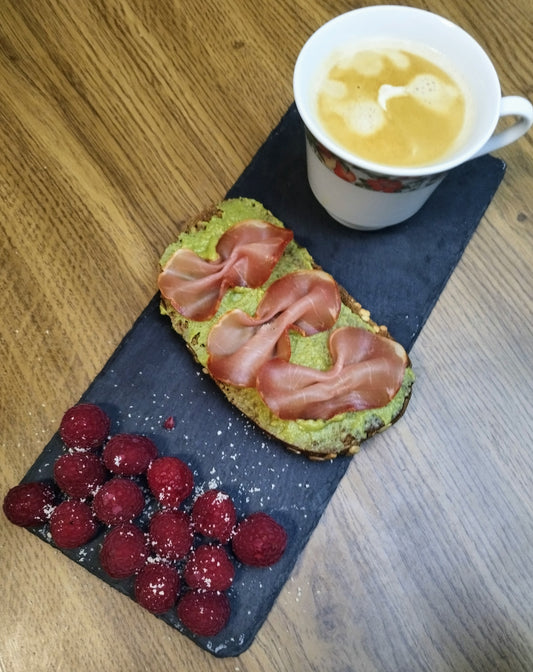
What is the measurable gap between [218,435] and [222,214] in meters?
0.48

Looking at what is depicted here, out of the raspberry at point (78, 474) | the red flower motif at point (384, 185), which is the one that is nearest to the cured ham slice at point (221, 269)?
the red flower motif at point (384, 185)

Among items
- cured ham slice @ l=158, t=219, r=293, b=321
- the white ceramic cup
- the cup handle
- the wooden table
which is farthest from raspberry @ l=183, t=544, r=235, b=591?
the cup handle

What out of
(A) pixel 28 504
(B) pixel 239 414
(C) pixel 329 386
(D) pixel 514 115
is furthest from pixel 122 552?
(D) pixel 514 115

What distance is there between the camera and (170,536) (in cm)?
120

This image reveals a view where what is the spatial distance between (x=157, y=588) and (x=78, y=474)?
0.88 ft

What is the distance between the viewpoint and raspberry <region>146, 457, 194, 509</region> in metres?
1.23

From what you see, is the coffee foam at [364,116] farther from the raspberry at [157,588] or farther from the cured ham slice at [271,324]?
the raspberry at [157,588]

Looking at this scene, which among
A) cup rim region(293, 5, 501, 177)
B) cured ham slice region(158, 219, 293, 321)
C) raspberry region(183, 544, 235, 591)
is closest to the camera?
cup rim region(293, 5, 501, 177)

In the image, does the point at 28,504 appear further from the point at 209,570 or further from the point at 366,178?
the point at 366,178

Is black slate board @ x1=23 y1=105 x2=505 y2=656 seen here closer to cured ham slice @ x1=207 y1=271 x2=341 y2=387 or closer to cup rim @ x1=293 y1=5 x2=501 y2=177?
cured ham slice @ x1=207 y1=271 x2=341 y2=387

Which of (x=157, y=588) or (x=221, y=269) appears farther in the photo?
(x=221, y=269)

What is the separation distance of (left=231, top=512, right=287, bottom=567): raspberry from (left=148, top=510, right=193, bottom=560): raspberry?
0.32 ft

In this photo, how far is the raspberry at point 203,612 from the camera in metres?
1.16

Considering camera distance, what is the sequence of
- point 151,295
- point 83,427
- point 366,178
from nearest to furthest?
point 366,178
point 83,427
point 151,295
